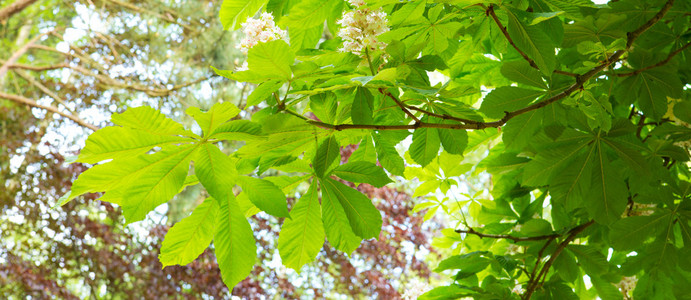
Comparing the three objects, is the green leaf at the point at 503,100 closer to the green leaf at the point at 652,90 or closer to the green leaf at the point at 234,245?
the green leaf at the point at 652,90

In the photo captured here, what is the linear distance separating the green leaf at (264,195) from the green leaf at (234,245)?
27 millimetres

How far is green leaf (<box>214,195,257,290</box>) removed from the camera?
73 cm

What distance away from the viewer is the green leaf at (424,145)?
3.15 feet

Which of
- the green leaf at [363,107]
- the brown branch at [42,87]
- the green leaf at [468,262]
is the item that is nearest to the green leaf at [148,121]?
the green leaf at [363,107]

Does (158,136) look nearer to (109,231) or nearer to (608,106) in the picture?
(608,106)

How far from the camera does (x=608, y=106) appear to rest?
799mm

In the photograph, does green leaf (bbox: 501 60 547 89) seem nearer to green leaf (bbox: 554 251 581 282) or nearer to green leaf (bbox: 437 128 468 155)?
green leaf (bbox: 437 128 468 155)

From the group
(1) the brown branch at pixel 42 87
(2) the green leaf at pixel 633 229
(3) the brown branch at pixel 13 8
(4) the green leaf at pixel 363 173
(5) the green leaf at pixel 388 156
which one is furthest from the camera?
(1) the brown branch at pixel 42 87

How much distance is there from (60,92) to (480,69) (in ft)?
15.9

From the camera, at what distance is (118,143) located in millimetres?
616

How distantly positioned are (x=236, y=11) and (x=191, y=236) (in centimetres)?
39

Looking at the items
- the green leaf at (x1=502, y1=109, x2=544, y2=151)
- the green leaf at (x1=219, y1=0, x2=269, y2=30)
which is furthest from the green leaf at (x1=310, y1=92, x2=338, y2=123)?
the green leaf at (x1=502, y1=109, x2=544, y2=151)

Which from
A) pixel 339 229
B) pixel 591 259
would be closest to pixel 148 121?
pixel 339 229

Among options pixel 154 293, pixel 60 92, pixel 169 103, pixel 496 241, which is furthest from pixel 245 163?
pixel 60 92
